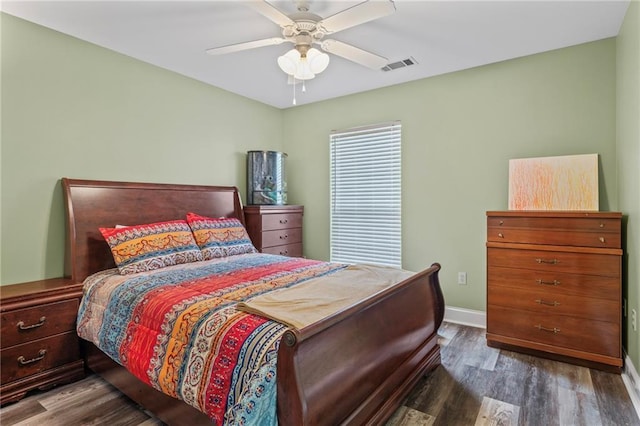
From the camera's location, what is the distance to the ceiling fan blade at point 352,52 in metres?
2.28

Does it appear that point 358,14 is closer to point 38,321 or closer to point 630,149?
point 630,149

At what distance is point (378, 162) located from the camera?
4.10 meters

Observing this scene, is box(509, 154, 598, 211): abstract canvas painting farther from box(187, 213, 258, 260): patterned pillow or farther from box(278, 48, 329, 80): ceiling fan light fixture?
box(187, 213, 258, 260): patterned pillow

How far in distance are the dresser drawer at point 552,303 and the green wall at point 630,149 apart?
0.13 meters

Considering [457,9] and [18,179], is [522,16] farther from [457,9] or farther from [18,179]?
[18,179]

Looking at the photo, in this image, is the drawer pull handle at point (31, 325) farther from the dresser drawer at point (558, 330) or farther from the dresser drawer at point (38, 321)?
the dresser drawer at point (558, 330)

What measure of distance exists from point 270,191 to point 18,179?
7.85ft

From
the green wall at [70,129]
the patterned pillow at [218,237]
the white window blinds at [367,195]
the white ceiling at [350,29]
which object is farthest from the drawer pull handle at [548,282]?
the green wall at [70,129]

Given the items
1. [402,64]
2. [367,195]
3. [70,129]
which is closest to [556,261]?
[367,195]

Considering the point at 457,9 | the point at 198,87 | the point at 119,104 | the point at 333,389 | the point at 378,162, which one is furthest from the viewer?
the point at 378,162

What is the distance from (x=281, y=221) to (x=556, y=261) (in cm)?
285

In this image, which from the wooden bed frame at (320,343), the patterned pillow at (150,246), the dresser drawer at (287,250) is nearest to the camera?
the wooden bed frame at (320,343)

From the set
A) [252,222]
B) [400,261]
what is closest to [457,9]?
[400,261]

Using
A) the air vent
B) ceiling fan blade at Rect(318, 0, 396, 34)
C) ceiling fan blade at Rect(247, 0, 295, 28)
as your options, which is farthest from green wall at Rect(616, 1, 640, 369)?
ceiling fan blade at Rect(247, 0, 295, 28)
